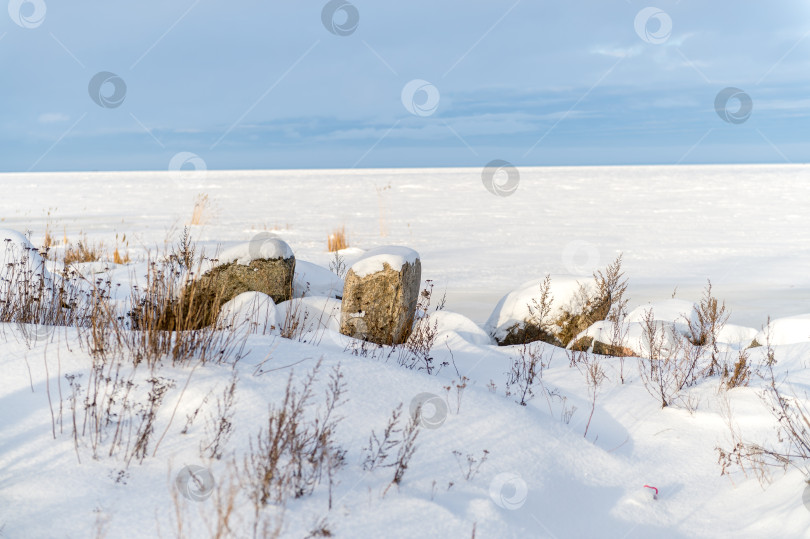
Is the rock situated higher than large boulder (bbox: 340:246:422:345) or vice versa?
large boulder (bbox: 340:246:422:345)

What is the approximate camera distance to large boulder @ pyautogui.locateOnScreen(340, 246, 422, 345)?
5934mm

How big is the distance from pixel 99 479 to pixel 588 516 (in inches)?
87.5

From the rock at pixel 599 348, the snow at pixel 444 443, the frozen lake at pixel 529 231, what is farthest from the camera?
the frozen lake at pixel 529 231

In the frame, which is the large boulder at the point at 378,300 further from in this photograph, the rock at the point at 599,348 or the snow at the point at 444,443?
the rock at the point at 599,348

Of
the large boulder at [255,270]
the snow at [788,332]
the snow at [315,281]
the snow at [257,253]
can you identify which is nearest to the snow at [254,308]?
the large boulder at [255,270]

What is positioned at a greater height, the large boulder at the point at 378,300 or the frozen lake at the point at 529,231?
the frozen lake at the point at 529,231

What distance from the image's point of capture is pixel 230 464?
9.27ft

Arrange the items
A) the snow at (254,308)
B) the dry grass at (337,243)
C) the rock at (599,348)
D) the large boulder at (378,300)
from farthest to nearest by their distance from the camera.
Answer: the dry grass at (337,243)
the large boulder at (378,300)
the rock at (599,348)
the snow at (254,308)

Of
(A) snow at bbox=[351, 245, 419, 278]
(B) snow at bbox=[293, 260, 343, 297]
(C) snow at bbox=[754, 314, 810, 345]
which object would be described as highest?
(A) snow at bbox=[351, 245, 419, 278]

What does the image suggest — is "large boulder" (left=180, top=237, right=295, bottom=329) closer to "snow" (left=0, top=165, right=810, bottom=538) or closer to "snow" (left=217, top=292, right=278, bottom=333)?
"snow" (left=0, top=165, right=810, bottom=538)

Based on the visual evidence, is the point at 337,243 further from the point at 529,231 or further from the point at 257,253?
the point at 257,253

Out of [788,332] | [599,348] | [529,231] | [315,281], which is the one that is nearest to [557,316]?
[599,348]

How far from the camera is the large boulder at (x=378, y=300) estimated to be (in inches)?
234

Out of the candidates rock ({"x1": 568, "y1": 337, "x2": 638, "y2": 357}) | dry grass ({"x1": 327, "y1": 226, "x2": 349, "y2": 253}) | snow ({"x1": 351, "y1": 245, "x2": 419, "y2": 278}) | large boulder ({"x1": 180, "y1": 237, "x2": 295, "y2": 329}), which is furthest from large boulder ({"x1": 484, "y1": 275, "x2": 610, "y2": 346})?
dry grass ({"x1": 327, "y1": 226, "x2": 349, "y2": 253})
